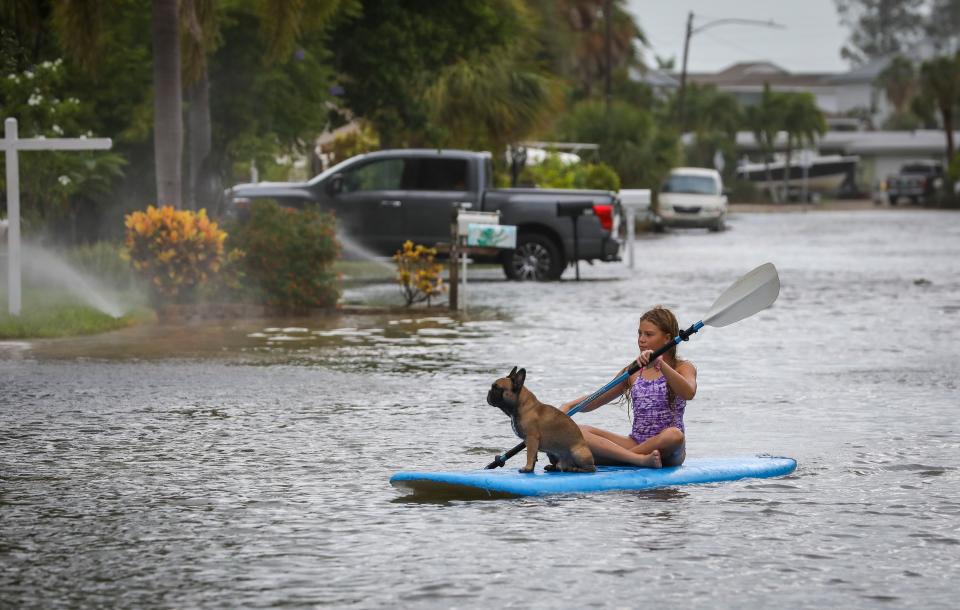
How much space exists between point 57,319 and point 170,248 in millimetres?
1963

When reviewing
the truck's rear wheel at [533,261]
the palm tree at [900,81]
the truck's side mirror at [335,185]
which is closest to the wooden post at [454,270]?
the truck's side mirror at [335,185]

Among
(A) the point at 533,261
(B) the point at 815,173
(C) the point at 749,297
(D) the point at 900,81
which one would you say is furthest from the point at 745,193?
(C) the point at 749,297

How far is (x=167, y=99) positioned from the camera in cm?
2391

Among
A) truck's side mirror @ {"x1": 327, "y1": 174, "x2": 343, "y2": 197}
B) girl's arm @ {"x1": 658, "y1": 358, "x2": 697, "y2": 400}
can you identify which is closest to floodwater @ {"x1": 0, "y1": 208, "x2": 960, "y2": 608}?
girl's arm @ {"x1": 658, "y1": 358, "x2": 697, "y2": 400}

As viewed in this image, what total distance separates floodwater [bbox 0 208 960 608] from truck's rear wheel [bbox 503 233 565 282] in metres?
8.54

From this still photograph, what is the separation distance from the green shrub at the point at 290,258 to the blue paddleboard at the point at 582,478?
40.1ft

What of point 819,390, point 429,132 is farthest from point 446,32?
point 819,390

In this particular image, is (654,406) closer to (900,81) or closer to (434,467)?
(434,467)

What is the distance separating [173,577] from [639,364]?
3.01 m

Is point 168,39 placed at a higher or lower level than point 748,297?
higher

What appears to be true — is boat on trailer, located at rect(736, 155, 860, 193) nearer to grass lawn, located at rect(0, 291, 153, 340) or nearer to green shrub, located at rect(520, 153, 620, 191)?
green shrub, located at rect(520, 153, 620, 191)

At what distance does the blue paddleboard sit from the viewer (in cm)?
938

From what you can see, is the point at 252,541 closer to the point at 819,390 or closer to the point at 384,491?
the point at 384,491

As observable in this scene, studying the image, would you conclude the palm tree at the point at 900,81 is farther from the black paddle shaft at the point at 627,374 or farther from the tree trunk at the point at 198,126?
the black paddle shaft at the point at 627,374
